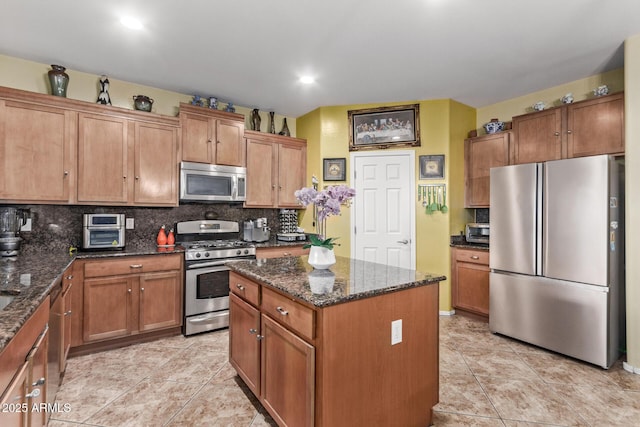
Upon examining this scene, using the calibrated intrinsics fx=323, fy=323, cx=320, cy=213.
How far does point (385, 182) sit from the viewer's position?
426cm

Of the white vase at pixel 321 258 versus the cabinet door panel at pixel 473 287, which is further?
the cabinet door panel at pixel 473 287

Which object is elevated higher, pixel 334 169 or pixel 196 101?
pixel 196 101

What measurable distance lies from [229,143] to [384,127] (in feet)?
6.54

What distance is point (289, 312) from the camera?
1.69 metres

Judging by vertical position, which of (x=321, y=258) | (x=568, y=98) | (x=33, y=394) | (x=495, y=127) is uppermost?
(x=568, y=98)

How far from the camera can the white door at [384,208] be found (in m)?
4.17

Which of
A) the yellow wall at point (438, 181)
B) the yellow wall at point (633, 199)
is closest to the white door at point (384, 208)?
the yellow wall at point (438, 181)

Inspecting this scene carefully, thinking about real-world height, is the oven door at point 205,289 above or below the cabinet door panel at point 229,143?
below

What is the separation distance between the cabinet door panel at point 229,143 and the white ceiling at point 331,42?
0.42 m

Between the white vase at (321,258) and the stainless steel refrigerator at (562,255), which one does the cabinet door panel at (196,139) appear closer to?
the white vase at (321,258)

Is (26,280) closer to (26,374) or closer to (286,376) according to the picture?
(26,374)

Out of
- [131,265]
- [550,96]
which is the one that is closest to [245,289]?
→ [131,265]

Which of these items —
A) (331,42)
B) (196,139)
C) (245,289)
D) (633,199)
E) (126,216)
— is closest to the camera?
(245,289)

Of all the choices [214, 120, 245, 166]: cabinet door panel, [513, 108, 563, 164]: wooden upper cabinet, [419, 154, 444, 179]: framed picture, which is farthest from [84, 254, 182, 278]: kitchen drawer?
[513, 108, 563, 164]: wooden upper cabinet
